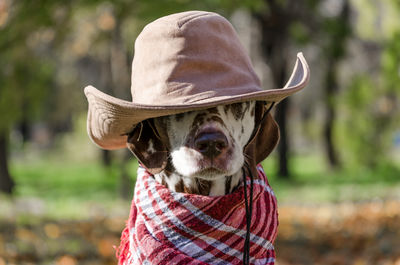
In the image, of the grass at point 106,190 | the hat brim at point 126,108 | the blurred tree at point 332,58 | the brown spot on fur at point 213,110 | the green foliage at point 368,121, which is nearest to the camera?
the hat brim at point 126,108

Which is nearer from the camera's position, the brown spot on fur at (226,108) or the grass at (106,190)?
the brown spot on fur at (226,108)

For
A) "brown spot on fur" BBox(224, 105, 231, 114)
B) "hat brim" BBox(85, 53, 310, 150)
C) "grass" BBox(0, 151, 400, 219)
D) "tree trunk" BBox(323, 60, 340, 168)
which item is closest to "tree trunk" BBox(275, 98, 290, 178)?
"grass" BBox(0, 151, 400, 219)

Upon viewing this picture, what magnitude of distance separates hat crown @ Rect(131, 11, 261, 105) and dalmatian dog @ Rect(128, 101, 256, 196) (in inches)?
3.9

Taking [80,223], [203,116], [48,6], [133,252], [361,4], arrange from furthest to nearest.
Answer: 1. [361,4]
2. [80,223]
3. [48,6]
4. [133,252]
5. [203,116]

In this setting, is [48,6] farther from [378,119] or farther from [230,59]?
[378,119]

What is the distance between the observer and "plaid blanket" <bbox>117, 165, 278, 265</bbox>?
2566mm

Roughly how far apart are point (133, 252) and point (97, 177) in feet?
48.2

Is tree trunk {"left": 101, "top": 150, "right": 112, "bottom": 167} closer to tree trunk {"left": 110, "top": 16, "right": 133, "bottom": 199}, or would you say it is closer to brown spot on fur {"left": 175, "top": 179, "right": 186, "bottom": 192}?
tree trunk {"left": 110, "top": 16, "right": 133, "bottom": 199}

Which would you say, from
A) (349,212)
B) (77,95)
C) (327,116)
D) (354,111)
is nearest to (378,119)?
(354,111)

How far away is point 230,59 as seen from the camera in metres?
2.62

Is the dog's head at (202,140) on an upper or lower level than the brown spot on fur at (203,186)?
upper

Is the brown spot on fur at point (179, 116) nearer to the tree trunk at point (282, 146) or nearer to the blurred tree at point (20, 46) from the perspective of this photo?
the blurred tree at point (20, 46)

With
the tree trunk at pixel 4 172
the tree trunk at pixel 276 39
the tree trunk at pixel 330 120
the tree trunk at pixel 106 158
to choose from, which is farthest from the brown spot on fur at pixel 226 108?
the tree trunk at pixel 106 158

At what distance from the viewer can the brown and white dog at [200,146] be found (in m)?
2.43
